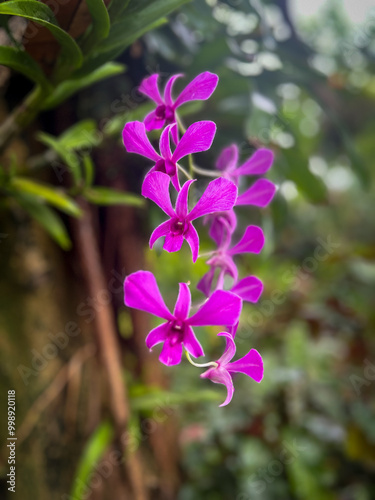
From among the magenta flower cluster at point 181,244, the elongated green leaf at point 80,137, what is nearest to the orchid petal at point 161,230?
the magenta flower cluster at point 181,244

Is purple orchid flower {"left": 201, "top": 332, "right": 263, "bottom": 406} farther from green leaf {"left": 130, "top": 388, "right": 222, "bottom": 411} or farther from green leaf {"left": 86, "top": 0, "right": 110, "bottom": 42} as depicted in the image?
green leaf {"left": 130, "top": 388, "right": 222, "bottom": 411}

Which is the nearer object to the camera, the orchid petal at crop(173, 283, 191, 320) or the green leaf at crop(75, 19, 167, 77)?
the orchid petal at crop(173, 283, 191, 320)

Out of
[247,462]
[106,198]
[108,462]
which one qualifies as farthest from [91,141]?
[247,462]

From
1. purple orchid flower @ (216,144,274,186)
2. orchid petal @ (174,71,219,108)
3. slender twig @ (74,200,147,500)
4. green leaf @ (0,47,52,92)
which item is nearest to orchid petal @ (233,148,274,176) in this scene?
purple orchid flower @ (216,144,274,186)

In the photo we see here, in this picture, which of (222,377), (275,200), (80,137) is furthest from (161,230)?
(275,200)

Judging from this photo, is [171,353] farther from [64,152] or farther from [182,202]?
[64,152]

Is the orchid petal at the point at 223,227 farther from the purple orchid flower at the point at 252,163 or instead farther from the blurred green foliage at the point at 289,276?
the blurred green foliage at the point at 289,276
